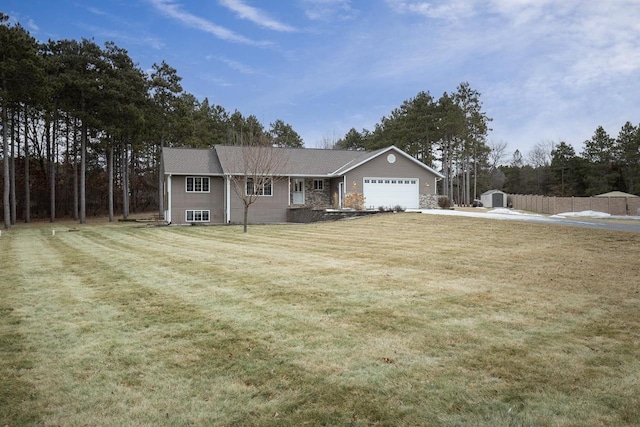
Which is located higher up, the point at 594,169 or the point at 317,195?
the point at 594,169

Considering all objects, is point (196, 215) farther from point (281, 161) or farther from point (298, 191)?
point (298, 191)


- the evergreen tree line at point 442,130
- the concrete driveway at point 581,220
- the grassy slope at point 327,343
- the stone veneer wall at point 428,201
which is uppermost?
the evergreen tree line at point 442,130

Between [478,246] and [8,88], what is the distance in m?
26.9

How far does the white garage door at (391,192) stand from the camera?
92.7 ft

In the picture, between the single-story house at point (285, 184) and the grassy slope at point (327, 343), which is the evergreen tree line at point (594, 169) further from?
the grassy slope at point (327, 343)

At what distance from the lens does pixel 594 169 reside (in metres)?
46.8

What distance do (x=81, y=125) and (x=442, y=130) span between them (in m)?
32.9

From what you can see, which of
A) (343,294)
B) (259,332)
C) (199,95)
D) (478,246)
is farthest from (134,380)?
(199,95)

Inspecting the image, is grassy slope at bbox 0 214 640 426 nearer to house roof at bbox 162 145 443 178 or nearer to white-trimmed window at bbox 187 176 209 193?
house roof at bbox 162 145 443 178

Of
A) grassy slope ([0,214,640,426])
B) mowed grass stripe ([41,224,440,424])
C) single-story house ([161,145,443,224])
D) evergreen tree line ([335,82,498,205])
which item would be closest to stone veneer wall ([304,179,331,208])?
single-story house ([161,145,443,224])

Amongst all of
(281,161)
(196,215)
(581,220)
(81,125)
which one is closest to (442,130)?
(281,161)

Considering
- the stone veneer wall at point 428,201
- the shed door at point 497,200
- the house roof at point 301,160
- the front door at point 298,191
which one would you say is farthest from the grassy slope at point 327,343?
the shed door at point 497,200

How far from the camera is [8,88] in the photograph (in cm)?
2394

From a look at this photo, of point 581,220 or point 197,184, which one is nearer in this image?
point 581,220
